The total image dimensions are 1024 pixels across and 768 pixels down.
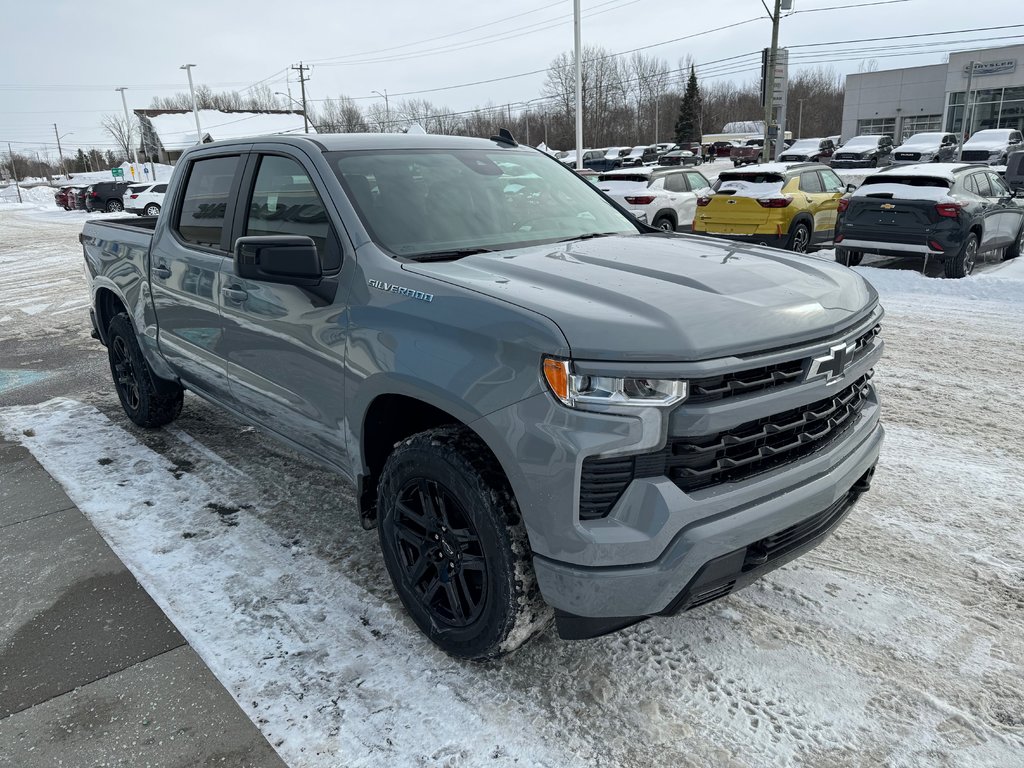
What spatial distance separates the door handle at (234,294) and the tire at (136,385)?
1534mm

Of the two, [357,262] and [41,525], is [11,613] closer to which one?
[41,525]

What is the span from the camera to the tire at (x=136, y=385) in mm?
5082

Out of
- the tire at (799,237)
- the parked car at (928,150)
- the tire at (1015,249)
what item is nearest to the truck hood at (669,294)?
the tire at (799,237)

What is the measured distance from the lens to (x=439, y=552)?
2701 millimetres

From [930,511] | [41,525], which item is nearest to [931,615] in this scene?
[930,511]

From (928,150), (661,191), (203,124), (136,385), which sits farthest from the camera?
(203,124)

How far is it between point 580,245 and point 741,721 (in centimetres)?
197

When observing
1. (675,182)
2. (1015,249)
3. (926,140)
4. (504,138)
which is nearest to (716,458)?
(504,138)

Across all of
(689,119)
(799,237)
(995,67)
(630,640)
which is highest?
(995,67)

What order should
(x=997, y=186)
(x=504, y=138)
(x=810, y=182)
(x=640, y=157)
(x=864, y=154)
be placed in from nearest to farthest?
(x=504, y=138) < (x=997, y=186) < (x=810, y=182) < (x=864, y=154) < (x=640, y=157)

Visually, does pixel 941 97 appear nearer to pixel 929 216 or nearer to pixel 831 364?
pixel 929 216

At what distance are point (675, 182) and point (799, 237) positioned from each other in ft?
13.7

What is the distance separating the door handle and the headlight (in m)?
2.01

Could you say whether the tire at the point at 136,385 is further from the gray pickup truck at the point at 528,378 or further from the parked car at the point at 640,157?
the parked car at the point at 640,157
